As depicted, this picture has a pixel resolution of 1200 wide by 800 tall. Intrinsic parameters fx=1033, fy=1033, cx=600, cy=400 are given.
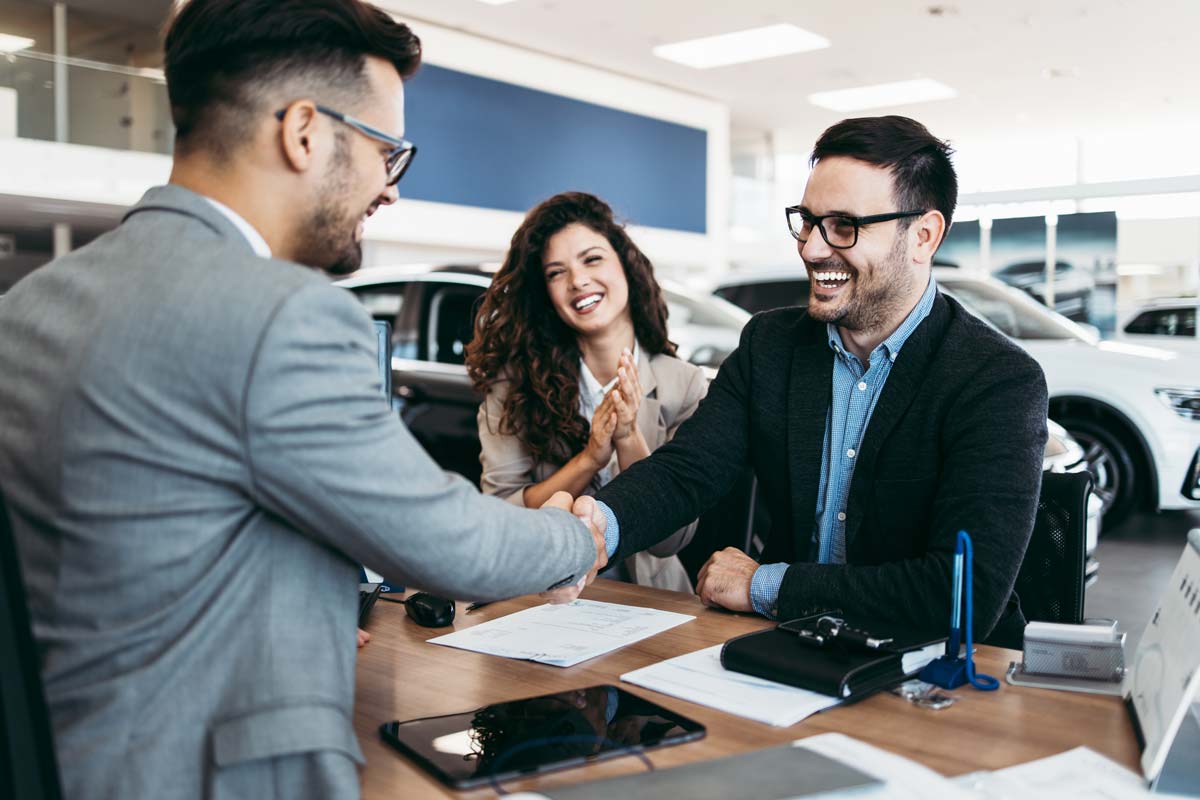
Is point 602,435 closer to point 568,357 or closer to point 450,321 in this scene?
point 568,357

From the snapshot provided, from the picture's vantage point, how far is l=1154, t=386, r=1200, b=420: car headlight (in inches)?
229

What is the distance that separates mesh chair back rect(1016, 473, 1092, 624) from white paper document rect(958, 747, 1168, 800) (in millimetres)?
844

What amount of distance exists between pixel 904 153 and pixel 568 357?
1.20m

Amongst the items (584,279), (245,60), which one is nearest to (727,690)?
(245,60)

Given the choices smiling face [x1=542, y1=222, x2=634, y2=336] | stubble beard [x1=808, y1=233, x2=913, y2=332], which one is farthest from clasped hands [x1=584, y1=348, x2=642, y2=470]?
stubble beard [x1=808, y1=233, x2=913, y2=332]

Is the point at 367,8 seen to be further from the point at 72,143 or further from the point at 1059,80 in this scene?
the point at 1059,80

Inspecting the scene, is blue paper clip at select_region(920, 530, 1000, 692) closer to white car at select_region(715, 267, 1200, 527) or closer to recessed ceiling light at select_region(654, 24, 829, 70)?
white car at select_region(715, 267, 1200, 527)

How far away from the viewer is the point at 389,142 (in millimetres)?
1270

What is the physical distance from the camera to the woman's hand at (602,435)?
8.48ft

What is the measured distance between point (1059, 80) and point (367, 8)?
41.7ft

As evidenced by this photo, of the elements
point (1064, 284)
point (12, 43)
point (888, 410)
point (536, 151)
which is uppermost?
point (12, 43)

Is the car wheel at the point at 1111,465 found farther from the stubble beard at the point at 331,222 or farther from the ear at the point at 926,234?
the stubble beard at the point at 331,222

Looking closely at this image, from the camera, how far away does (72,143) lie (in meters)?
9.06

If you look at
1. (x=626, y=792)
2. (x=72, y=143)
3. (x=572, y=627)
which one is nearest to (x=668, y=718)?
(x=626, y=792)
